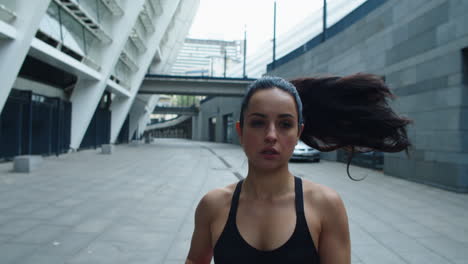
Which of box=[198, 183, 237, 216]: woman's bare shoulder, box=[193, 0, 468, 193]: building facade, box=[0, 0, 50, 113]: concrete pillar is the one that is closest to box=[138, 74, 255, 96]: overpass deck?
box=[193, 0, 468, 193]: building facade

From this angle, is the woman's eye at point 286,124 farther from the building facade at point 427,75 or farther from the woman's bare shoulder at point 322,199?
the building facade at point 427,75

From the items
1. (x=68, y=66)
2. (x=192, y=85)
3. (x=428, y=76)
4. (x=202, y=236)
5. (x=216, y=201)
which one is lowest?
(x=202, y=236)

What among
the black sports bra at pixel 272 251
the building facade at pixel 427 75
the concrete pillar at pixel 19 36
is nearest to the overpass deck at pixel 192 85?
the building facade at pixel 427 75

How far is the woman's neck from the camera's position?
156 centimetres

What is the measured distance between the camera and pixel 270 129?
1.41 m

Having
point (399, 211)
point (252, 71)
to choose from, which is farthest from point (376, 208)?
point (252, 71)

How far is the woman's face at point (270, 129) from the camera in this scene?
56.1 inches

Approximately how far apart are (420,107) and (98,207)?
9611mm

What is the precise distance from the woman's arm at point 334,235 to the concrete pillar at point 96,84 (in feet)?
68.2

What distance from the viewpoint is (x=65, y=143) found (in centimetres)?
1936

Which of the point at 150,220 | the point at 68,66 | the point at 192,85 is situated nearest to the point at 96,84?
the point at 68,66

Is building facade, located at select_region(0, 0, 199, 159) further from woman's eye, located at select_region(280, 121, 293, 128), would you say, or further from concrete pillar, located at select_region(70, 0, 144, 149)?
woman's eye, located at select_region(280, 121, 293, 128)

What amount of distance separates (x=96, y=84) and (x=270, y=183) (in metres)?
20.7

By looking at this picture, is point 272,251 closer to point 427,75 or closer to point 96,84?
point 427,75
